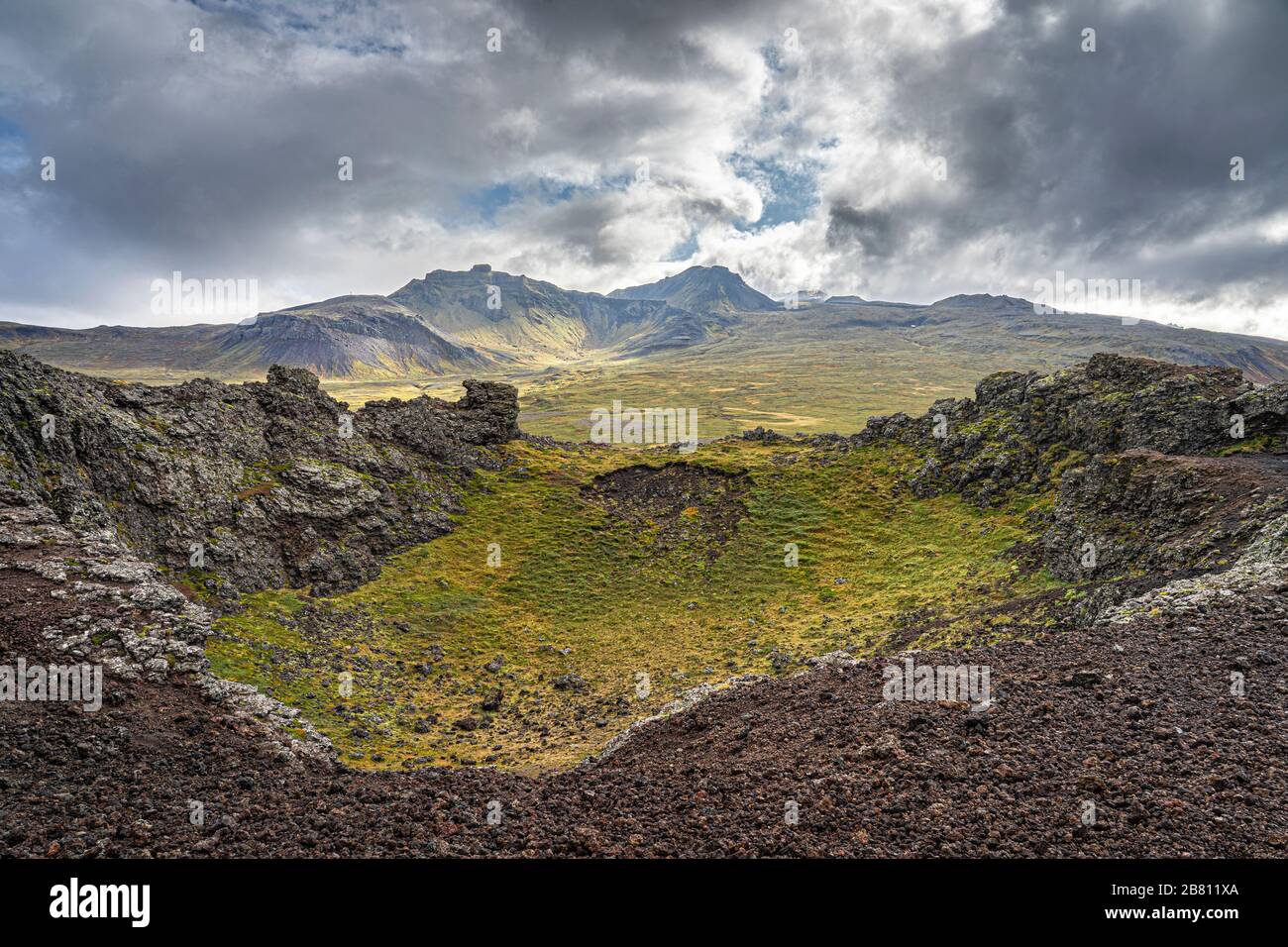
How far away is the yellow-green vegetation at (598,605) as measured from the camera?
2697cm

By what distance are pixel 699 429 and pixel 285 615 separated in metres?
166

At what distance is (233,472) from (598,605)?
26.5 m

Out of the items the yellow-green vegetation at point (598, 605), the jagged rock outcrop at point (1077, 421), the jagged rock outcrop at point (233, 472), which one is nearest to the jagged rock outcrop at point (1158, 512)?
the yellow-green vegetation at point (598, 605)

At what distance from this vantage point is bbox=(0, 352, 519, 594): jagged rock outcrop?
102 ft

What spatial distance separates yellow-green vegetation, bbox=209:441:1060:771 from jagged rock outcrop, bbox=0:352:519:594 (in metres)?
2.84

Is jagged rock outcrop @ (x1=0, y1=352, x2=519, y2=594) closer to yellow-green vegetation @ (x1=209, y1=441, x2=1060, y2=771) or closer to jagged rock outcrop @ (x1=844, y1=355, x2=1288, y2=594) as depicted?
yellow-green vegetation @ (x1=209, y1=441, x2=1060, y2=771)

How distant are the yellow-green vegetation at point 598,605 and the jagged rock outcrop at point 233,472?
2.84m

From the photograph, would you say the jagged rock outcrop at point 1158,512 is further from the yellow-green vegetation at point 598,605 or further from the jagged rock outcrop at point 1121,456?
the yellow-green vegetation at point 598,605

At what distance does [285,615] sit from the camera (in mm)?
32312

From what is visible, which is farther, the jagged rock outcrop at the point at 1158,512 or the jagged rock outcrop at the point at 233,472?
the jagged rock outcrop at the point at 233,472
